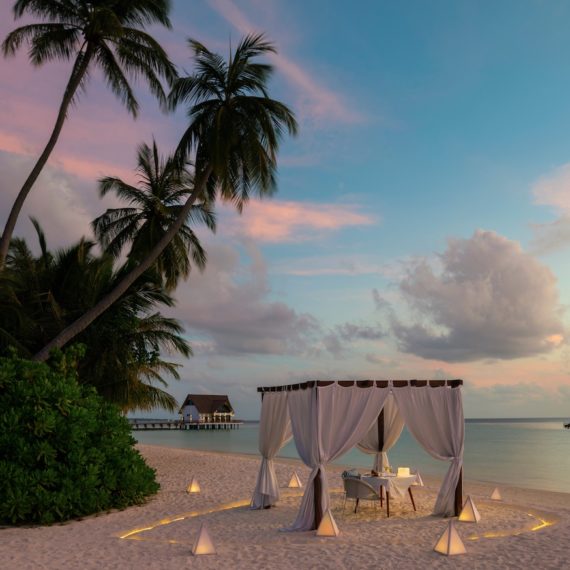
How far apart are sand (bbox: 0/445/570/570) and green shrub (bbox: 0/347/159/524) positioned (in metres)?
0.35

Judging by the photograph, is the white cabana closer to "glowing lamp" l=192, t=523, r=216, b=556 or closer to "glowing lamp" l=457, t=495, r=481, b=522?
"glowing lamp" l=457, t=495, r=481, b=522

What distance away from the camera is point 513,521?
31.2 ft

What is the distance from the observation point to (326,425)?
8984mm

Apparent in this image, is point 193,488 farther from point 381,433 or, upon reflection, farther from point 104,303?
point 104,303

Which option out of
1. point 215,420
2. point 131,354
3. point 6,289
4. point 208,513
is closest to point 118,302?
point 131,354

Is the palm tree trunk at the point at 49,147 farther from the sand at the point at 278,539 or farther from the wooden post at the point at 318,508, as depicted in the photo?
the wooden post at the point at 318,508

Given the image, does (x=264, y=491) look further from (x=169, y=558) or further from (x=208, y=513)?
(x=169, y=558)

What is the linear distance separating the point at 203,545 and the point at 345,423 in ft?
8.99

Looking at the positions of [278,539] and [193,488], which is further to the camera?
[193,488]

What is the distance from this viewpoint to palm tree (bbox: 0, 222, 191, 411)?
1580 cm

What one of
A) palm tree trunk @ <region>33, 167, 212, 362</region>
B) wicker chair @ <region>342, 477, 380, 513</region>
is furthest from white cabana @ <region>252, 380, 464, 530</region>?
palm tree trunk @ <region>33, 167, 212, 362</region>

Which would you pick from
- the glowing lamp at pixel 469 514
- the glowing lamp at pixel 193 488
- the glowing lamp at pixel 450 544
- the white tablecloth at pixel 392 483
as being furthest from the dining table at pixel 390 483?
the glowing lamp at pixel 193 488

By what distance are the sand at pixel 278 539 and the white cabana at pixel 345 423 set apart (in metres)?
0.47

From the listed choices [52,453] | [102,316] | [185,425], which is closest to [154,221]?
[102,316]
